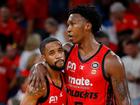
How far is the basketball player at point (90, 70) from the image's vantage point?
501 cm

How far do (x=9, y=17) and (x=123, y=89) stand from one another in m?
5.43

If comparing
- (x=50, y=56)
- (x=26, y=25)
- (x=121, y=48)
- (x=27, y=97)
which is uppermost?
(x=26, y=25)

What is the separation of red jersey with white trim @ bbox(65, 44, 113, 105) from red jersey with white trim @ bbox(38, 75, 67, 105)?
2.9 inches

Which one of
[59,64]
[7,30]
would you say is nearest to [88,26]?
[59,64]

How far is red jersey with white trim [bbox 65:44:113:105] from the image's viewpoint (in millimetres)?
5055

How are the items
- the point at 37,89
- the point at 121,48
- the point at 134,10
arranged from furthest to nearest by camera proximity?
1. the point at 134,10
2. the point at 121,48
3. the point at 37,89

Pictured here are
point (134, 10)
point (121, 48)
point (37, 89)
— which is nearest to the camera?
point (37, 89)

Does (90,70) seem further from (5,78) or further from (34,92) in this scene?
(5,78)

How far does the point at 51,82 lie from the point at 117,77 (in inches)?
26.3

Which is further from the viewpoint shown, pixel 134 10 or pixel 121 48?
pixel 134 10

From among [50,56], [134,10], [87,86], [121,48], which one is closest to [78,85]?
[87,86]

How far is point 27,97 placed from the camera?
4.96 metres

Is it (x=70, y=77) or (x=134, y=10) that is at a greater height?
(x=134, y=10)

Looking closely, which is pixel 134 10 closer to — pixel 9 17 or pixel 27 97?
pixel 9 17
